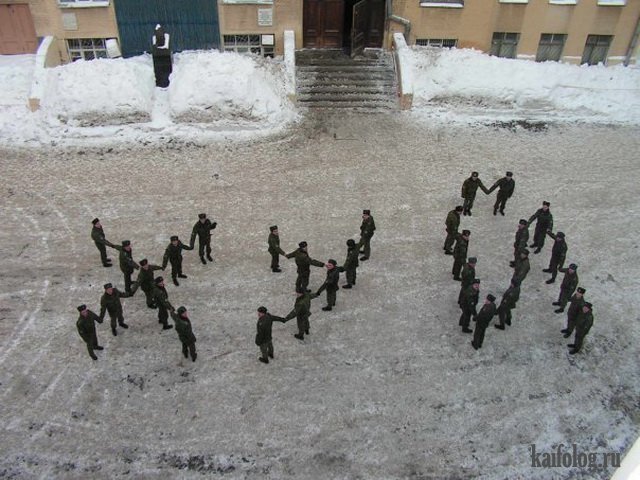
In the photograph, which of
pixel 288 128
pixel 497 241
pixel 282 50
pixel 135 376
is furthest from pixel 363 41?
pixel 135 376

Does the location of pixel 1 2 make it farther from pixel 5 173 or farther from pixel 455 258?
pixel 455 258

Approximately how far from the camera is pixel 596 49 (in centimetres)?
2195

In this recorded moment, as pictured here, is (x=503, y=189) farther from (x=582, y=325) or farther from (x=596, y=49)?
(x=596, y=49)

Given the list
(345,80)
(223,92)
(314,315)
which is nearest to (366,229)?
(314,315)

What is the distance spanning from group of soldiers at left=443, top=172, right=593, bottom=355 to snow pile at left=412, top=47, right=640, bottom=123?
629cm

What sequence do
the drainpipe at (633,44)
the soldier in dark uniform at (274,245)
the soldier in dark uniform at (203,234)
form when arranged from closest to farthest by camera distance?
the soldier in dark uniform at (274,245) → the soldier in dark uniform at (203,234) → the drainpipe at (633,44)

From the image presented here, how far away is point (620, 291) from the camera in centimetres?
1277

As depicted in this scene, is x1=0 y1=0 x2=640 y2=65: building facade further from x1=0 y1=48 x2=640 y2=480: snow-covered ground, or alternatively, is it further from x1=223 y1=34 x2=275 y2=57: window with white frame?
x1=0 y1=48 x2=640 y2=480: snow-covered ground

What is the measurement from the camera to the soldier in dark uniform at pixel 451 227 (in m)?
13.2

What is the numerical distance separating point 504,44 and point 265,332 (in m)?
16.6

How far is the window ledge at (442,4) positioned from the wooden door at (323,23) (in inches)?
120

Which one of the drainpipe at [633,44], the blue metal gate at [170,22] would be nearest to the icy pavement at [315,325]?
the blue metal gate at [170,22]

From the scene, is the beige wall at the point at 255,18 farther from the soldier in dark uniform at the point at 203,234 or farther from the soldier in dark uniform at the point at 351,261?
the soldier in dark uniform at the point at 351,261

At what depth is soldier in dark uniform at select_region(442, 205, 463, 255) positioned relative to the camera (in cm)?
1321
